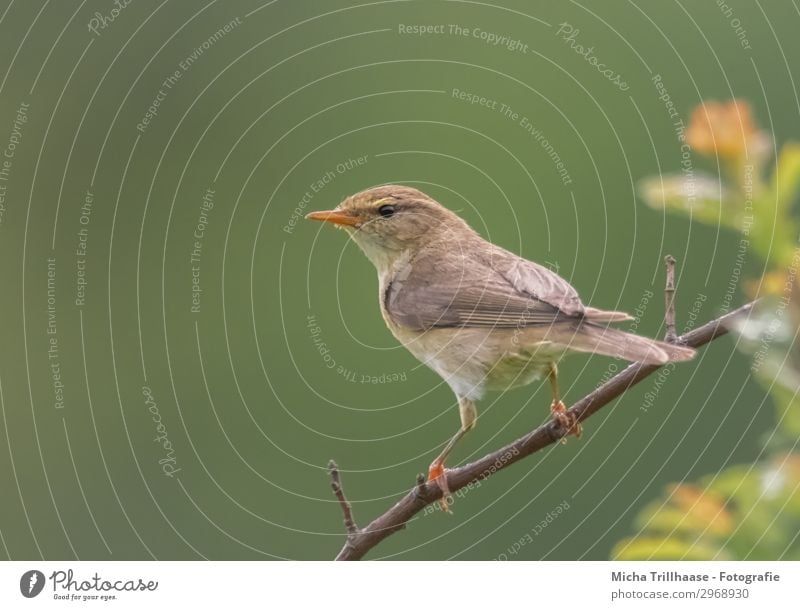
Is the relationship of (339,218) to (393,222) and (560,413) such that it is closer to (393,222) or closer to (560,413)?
(393,222)

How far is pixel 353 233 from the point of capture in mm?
5094

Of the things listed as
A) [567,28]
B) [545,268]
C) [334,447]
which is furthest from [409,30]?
[334,447]

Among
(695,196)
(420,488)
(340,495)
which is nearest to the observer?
(695,196)

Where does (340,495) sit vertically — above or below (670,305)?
below

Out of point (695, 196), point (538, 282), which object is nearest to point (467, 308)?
point (538, 282)

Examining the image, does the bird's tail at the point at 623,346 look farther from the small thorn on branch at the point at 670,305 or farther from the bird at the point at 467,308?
the small thorn on branch at the point at 670,305

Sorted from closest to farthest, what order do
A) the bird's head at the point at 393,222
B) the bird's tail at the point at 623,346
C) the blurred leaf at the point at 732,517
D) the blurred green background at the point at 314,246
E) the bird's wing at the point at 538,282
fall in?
the blurred leaf at the point at 732,517, the bird's tail at the point at 623,346, the bird's wing at the point at 538,282, the bird's head at the point at 393,222, the blurred green background at the point at 314,246

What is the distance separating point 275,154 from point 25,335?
1791 mm

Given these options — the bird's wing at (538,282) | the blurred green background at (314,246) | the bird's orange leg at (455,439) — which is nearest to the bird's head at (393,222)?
the blurred green background at (314,246)

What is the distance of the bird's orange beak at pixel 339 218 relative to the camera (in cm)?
474

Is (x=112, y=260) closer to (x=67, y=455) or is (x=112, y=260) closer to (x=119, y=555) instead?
(x=67, y=455)

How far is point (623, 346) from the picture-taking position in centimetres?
392

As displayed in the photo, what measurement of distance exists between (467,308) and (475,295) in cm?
8

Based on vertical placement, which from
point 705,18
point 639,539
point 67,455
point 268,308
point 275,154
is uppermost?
point 705,18
